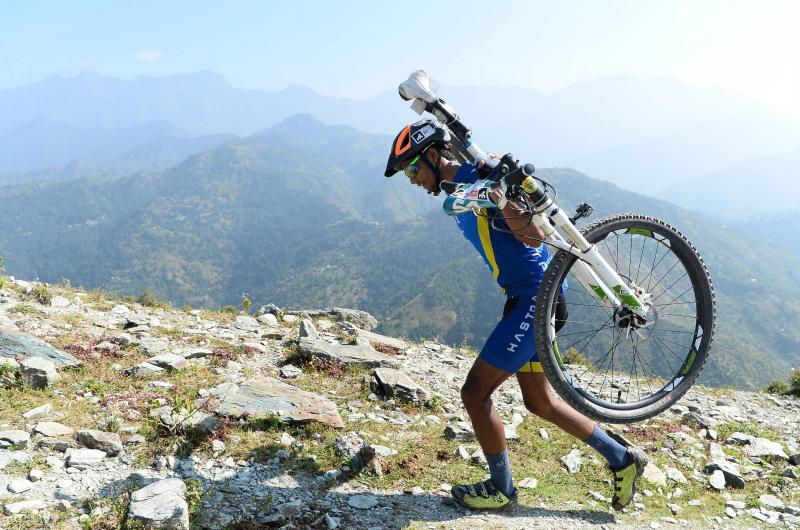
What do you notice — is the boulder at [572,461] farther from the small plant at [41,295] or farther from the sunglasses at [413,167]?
the small plant at [41,295]

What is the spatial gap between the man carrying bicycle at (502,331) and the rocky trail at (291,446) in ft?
1.32

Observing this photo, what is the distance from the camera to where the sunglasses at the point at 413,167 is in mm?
4891

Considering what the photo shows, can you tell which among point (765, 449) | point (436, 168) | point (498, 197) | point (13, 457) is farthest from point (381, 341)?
point (498, 197)

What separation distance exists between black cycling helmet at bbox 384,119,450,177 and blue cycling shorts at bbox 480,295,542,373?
6.30 ft

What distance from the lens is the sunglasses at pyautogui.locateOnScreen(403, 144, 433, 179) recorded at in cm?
489

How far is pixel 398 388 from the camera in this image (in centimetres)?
777

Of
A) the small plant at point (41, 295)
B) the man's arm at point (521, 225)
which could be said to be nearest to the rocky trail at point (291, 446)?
the small plant at point (41, 295)

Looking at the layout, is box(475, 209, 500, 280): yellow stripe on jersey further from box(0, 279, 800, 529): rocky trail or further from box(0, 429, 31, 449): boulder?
box(0, 429, 31, 449): boulder

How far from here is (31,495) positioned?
172 inches

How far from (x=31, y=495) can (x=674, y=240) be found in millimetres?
7000

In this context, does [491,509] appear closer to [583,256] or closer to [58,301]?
[583,256]

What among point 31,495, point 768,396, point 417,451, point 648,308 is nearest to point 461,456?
point 417,451

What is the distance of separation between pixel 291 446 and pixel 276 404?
921mm

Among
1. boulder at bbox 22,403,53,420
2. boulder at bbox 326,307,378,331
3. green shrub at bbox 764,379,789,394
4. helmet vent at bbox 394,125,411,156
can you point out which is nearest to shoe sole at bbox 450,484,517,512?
helmet vent at bbox 394,125,411,156
